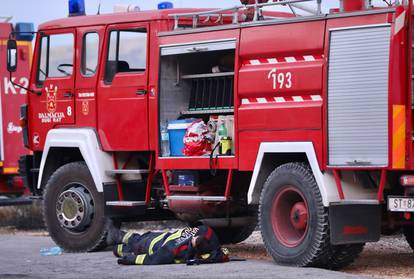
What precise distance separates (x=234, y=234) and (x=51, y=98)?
2772 millimetres

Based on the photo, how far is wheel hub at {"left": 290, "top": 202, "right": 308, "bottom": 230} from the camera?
11672 millimetres

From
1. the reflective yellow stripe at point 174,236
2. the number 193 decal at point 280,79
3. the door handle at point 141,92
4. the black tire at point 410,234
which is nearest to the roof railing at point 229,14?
the number 193 decal at point 280,79

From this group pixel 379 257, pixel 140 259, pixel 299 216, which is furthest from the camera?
pixel 379 257

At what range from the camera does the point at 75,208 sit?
14180mm

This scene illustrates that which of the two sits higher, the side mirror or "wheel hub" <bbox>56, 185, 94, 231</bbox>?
the side mirror

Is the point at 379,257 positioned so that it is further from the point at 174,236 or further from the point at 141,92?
the point at 141,92

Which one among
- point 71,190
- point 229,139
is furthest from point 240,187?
point 71,190

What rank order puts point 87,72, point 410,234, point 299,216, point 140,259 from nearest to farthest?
point 299,216 < point 140,259 < point 410,234 < point 87,72

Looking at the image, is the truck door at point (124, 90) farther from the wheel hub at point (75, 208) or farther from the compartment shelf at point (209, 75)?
the wheel hub at point (75, 208)

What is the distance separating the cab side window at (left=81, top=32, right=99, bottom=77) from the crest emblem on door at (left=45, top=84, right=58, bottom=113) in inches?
19.1

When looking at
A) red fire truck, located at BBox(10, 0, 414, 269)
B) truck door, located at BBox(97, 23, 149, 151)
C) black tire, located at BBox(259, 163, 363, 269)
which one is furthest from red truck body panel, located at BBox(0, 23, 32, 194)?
black tire, located at BBox(259, 163, 363, 269)

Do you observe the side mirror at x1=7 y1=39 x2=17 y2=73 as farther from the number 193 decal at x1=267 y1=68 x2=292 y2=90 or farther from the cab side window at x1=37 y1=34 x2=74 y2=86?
the number 193 decal at x1=267 y1=68 x2=292 y2=90

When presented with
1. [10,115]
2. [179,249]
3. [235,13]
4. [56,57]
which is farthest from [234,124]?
[10,115]

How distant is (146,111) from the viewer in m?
13.5
